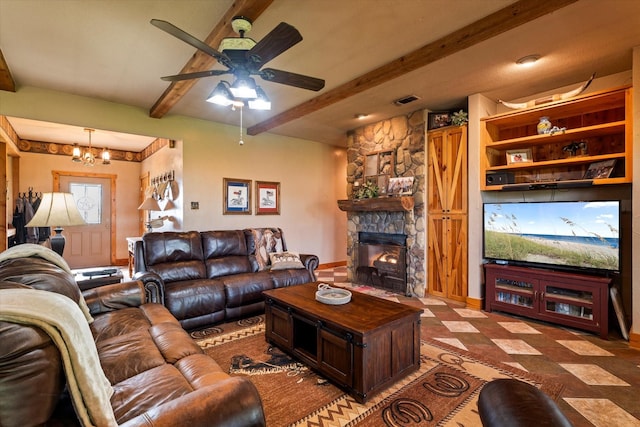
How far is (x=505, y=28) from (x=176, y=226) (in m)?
4.93

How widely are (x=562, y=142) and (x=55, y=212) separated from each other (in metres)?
5.38

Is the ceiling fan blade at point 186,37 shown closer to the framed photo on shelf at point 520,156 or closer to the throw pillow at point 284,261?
the throw pillow at point 284,261

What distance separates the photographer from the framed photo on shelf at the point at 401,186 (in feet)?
14.6

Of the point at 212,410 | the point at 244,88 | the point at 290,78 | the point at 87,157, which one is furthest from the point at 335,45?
the point at 87,157

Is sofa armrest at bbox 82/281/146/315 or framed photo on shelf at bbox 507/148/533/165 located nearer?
sofa armrest at bbox 82/281/146/315

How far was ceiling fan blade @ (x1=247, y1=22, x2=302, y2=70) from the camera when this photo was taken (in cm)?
181

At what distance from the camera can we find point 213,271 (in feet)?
12.0

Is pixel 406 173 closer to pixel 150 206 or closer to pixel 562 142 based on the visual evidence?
pixel 562 142

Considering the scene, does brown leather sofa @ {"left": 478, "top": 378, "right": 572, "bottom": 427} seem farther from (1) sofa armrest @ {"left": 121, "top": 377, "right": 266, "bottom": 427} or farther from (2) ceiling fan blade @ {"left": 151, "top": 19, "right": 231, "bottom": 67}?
(2) ceiling fan blade @ {"left": 151, "top": 19, "right": 231, "bottom": 67}

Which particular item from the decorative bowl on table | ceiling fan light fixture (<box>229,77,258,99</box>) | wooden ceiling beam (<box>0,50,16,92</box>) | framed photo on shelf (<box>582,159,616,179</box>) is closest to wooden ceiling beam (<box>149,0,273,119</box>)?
ceiling fan light fixture (<box>229,77,258,99</box>)

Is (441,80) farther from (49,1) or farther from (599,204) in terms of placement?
(49,1)

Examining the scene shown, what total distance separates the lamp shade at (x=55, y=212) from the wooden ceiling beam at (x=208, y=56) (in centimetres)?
161

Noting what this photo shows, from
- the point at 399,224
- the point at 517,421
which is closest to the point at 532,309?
the point at 399,224

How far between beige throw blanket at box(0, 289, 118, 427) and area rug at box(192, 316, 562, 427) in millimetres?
1112
